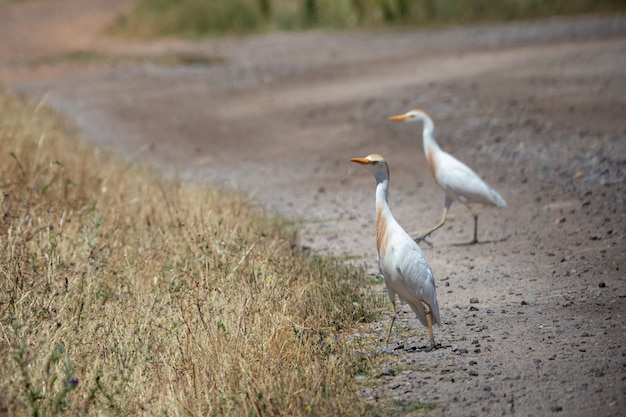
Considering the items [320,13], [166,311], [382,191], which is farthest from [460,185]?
[320,13]

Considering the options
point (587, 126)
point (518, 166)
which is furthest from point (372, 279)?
point (587, 126)

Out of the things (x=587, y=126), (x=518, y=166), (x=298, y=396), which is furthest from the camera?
(x=587, y=126)

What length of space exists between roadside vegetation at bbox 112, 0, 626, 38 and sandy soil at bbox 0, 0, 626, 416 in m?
1.52

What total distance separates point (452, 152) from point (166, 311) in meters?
5.48

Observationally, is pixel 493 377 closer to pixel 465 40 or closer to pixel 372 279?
pixel 372 279

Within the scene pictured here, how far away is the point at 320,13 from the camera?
23.7 meters

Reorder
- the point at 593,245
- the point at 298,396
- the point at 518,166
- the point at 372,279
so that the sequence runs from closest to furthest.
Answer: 1. the point at 298,396
2. the point at 372,279
3. the point at 593,245
4. the point at 518,166

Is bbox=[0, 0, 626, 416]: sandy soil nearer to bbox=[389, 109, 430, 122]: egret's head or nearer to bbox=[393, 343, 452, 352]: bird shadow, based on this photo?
bbox=[393, 343, 452, 352]: bird shadow

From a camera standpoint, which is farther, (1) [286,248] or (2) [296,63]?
(2) [296,63]

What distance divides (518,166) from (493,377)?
17.8 feet

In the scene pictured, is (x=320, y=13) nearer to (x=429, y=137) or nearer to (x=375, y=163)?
(x=429, y=137)

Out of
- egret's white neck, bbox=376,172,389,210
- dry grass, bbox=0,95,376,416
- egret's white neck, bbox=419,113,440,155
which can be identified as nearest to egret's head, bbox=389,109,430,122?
egret's white neck, bbox=419,113,440,155

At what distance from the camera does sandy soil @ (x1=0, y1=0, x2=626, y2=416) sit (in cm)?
500

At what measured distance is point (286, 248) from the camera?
717cm
